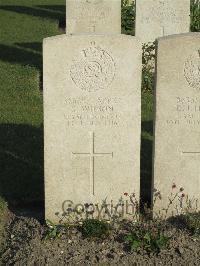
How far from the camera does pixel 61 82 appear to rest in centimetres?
539

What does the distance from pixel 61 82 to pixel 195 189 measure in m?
1.75

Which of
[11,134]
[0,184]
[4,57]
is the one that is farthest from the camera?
[4,57]

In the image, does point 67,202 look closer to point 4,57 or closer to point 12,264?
point 12,264

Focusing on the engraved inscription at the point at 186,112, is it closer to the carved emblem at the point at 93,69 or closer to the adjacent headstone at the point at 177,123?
the adjacent headstone at the point at 177,123

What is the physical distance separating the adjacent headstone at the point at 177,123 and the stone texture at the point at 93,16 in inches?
254

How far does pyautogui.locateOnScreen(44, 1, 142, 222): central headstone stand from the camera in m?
5.36

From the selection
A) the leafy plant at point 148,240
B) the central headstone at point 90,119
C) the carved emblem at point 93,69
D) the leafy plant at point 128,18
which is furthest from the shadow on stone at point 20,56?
the leafy plant at point 148,240

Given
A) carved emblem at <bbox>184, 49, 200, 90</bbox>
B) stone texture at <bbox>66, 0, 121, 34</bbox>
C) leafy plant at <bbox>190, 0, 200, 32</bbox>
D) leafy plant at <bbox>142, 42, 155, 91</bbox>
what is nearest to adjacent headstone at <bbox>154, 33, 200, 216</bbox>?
carved emblem at <bbox>184, 49, 200, 90</bbox>

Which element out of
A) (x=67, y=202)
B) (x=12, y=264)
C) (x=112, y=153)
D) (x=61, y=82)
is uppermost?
(x=61, y=82)

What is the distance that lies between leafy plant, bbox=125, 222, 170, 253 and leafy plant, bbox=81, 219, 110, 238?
0.25 metres

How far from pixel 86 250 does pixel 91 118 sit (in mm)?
1238

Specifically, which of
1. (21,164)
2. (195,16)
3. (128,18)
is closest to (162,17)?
(195,16)

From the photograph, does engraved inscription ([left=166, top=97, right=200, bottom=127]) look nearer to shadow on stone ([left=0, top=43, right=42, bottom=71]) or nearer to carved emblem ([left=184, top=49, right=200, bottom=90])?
carved emblem ([left=184, top=49, right=200, bottom=90])

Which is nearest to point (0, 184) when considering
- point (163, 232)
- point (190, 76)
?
point (163, 232)
